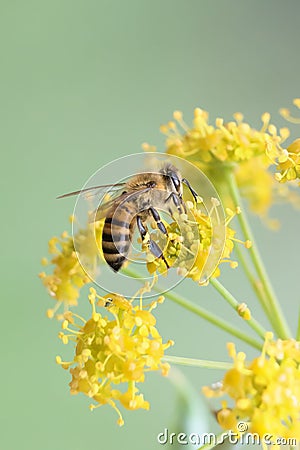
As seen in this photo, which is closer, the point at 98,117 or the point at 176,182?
the point at 176,182

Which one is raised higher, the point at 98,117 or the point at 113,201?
the point at 98,117

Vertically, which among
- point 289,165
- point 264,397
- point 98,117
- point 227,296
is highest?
point 98,117

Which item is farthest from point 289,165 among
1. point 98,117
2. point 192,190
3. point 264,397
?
point 98,117

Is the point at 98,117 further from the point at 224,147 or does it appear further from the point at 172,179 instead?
the point at 172,179

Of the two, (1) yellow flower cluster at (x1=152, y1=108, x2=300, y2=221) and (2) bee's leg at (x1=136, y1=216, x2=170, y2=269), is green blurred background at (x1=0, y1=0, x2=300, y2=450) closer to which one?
(1) yellow flower cluster at (x1=152, y1=108, x2=300, y2=221)

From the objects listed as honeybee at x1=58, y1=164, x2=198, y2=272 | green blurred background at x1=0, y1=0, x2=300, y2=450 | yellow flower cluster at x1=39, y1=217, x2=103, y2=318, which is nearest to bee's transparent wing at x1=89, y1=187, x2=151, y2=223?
honeybee at x1=58, y1=164, x2=198, y2=272

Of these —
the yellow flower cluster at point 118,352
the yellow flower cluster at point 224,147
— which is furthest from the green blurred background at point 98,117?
the yellow flower cluster at point 118,352

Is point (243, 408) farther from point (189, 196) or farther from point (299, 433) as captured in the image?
point (189, 196)
